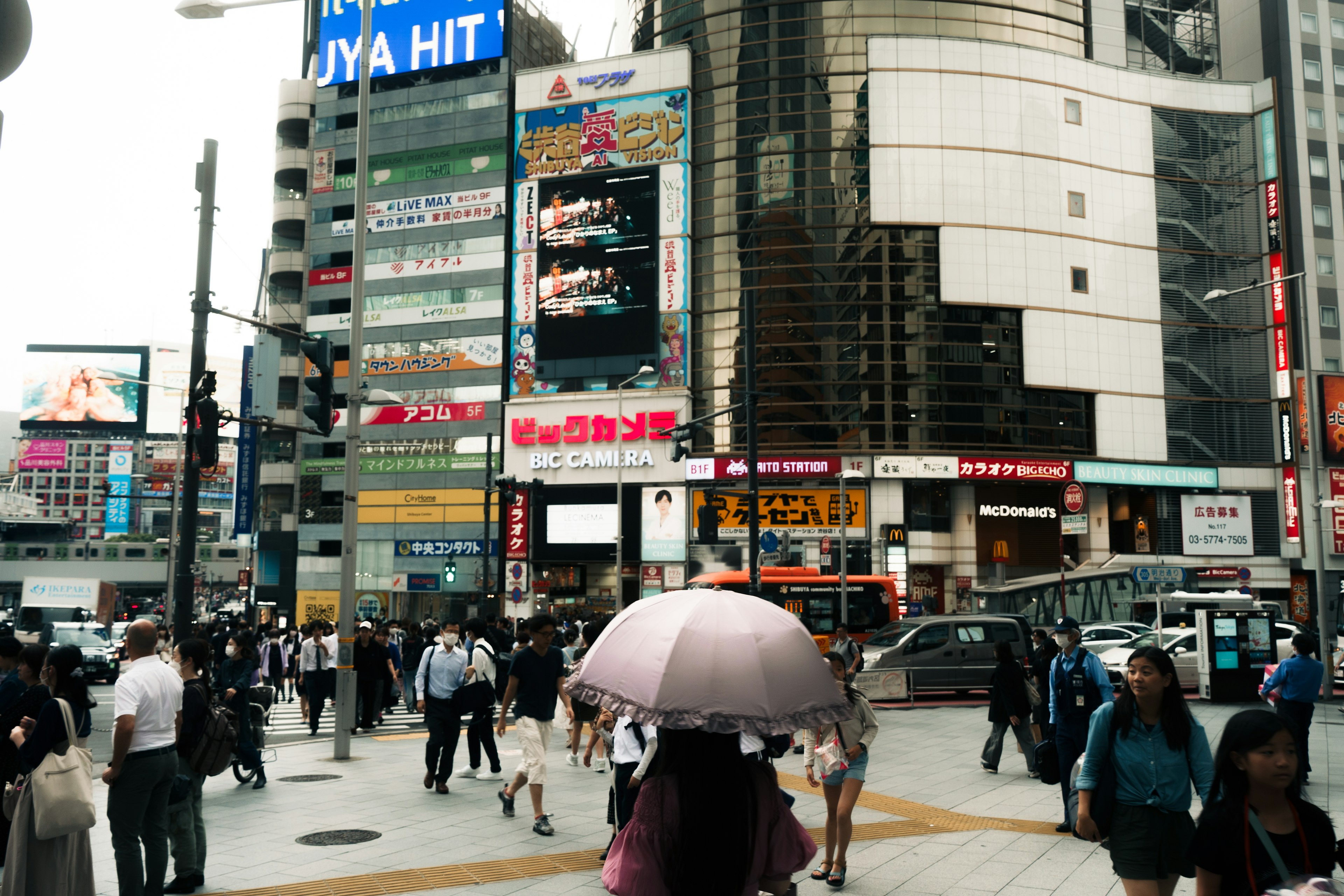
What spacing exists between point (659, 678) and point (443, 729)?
860 cm

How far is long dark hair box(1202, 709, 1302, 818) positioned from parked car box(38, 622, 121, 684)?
99.2 ft

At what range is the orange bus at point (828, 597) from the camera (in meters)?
29.6

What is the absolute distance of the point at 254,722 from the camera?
12.5m

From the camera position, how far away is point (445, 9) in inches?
2275

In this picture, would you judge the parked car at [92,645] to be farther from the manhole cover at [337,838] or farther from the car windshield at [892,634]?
the manhole cover at [337,838]

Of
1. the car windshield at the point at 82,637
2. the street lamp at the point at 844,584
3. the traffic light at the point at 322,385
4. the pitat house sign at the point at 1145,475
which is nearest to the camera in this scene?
the traffic light at the point at 322,385

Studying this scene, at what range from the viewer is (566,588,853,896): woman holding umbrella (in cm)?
375

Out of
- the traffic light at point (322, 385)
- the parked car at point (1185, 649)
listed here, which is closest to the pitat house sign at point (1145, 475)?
the parked car at point (1185, 649)

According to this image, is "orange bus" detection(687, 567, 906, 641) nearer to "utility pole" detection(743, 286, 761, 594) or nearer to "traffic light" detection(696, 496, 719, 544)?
"traffic light" detection(696, 496, 719, 544)

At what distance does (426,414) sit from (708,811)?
52275mm

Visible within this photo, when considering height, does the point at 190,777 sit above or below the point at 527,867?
above

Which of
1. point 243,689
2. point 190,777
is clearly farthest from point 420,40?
point 190,777

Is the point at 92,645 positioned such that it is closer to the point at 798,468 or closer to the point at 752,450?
the point at 752,450

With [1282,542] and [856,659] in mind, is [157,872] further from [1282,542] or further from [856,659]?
[1282,542]
